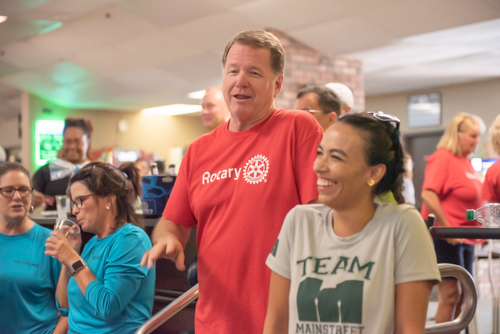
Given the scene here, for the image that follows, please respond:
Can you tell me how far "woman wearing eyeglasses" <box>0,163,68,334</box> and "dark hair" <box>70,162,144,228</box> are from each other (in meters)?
0.47

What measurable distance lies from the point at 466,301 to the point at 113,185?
146 cm

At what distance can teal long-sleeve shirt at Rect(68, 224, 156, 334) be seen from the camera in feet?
6.74

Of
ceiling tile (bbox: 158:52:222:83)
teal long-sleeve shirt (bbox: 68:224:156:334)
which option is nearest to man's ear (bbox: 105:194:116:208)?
teal long-sleeve shirt (bbox: 68:224:156:334)

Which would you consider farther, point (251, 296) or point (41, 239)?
point (41, 239)

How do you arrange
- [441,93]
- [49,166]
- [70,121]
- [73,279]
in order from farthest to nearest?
[441,93] → [70,121] → [49,166] → [73,279]

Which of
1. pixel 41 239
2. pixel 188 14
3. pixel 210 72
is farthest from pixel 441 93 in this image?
pixel 41 239

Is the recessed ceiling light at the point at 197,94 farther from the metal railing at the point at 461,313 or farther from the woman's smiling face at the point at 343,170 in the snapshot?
the woman's smiling face at the point at 343,170

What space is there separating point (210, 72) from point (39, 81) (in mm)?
3356

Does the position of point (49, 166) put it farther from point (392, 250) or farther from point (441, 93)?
point (441, 93)

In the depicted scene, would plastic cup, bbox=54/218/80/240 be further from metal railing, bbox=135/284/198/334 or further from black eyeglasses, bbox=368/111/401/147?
black eyeglasses, bbox=368/111/401/147

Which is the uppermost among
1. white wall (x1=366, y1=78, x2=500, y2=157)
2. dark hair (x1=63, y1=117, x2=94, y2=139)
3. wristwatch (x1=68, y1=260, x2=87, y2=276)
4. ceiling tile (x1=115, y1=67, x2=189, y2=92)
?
ceiling tile (x1=115, y1=67, x2=189, y2=92)

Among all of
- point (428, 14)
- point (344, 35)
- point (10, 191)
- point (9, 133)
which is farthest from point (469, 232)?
point (9, 133)

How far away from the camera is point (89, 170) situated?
238 cm

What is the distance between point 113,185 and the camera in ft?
7.77
